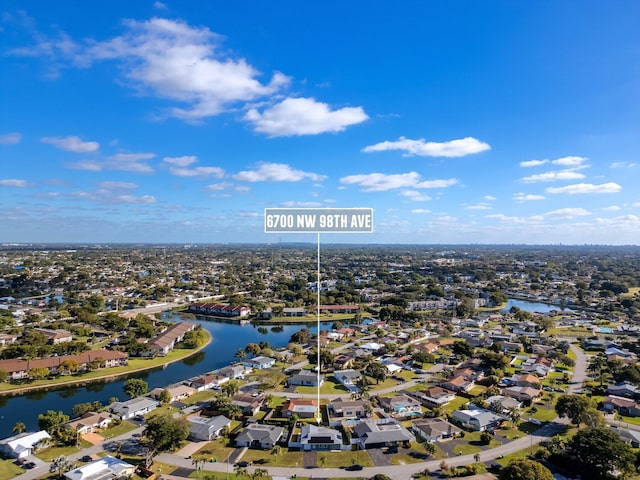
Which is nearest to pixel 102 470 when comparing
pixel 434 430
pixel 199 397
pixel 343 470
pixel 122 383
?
pixel 199 397

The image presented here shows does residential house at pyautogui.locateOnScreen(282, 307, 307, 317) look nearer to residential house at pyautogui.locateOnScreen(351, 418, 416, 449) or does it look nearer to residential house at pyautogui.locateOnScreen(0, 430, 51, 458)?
residential house at pyautogui.locateOnScreen(351, 418, 416, 449)

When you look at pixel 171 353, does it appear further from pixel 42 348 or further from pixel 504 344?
pixel 504 344

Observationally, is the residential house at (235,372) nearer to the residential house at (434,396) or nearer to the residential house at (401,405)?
the residential house at (401,405)

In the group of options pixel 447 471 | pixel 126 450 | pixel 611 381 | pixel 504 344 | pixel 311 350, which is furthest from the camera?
pixel 504 344

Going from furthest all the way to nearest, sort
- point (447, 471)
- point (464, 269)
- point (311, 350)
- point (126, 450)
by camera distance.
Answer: point (464, 269)
point (311, 350)
point (126, 450)
point (447, 471)

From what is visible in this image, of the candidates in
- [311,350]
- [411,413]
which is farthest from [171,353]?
[411,413]

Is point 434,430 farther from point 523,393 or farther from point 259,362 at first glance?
point 259,362

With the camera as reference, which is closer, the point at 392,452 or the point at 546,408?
the point at 392,452
